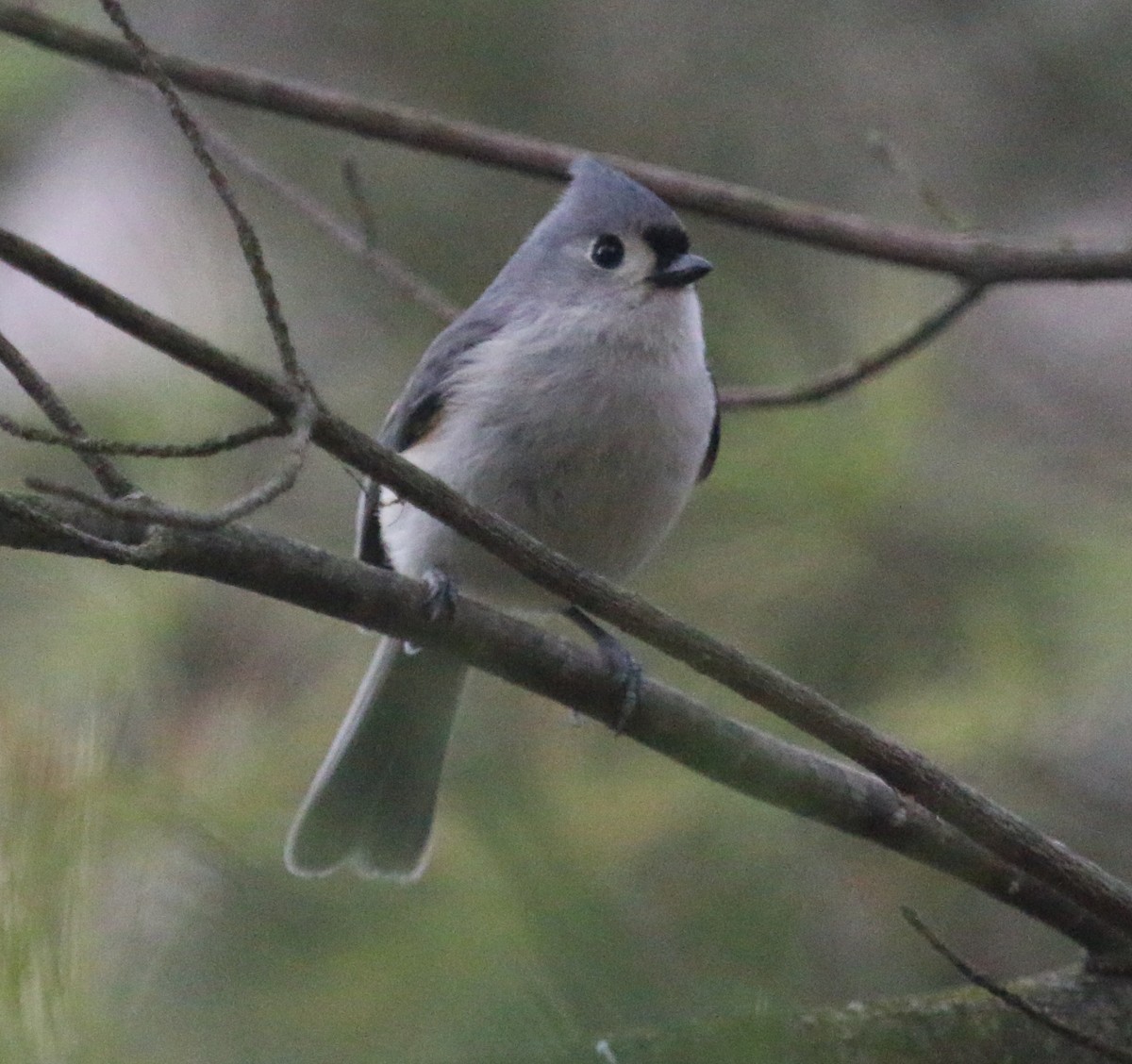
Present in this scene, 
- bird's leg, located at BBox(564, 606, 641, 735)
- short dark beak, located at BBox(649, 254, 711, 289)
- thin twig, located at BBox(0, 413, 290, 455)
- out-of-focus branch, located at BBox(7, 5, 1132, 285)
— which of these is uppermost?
out-of-focus branch, located at BBox(7, 5, 1132, 285)

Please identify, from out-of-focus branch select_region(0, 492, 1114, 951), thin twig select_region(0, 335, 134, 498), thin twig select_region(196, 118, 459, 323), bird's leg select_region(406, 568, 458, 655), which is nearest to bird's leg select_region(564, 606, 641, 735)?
out-of-focus branch select_region(0, 492, 1114, 951)

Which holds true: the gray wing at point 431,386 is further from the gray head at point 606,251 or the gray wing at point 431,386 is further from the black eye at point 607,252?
the black eye at point 607,252

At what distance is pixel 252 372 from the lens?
166cm

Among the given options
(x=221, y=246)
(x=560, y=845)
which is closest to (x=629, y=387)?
(x=560, y=845)

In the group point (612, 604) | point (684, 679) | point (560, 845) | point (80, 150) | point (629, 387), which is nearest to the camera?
point (560, 845)

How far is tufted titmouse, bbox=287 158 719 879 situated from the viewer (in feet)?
9.96

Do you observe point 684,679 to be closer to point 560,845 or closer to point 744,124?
point 744,124

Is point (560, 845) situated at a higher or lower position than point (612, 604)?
lower

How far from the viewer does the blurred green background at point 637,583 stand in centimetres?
142

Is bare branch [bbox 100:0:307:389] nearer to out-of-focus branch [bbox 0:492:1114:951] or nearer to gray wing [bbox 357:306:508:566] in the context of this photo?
out-of-focus branch [bbox 0:492:1114:951]

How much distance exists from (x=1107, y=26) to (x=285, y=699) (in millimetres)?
2410

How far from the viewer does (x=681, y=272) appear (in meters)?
3.18

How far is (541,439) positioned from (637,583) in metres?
0.79

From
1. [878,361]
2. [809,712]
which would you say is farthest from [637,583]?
[809,712]
